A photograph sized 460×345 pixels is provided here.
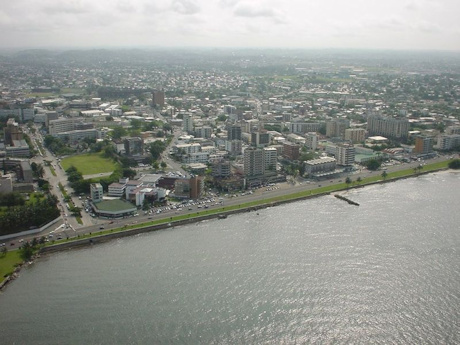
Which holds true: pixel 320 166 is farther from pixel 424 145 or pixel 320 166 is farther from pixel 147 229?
pixel 147 229

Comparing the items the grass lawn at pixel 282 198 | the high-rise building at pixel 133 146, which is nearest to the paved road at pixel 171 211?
the grass lawn at pixel 282 198

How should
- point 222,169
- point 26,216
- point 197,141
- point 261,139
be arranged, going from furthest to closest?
point 197,141
point 261,139
point 222,169
point 26,216

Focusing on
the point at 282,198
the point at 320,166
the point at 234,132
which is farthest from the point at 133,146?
the point at 282,198

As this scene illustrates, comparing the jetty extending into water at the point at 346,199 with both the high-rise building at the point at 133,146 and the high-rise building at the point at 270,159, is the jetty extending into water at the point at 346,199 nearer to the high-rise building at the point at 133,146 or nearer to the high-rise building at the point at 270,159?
the high-rise building at the point at 270,159

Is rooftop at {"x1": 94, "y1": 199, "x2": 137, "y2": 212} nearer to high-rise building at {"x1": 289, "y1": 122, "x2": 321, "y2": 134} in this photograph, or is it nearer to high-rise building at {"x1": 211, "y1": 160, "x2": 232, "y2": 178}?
high-rise building at {"x1": 211, "y1": 160, "x2": 232, "y2": 178}

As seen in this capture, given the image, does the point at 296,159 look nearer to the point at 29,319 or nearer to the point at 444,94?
the point at 29,319

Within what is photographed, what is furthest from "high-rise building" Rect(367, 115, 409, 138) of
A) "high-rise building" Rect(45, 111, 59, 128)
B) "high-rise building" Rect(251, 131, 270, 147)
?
"high-rise building" Rect(45, 111, 59, 128)

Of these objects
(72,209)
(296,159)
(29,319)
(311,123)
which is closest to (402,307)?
(29,319)

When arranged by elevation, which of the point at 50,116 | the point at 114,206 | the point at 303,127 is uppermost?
the point at 50,116
